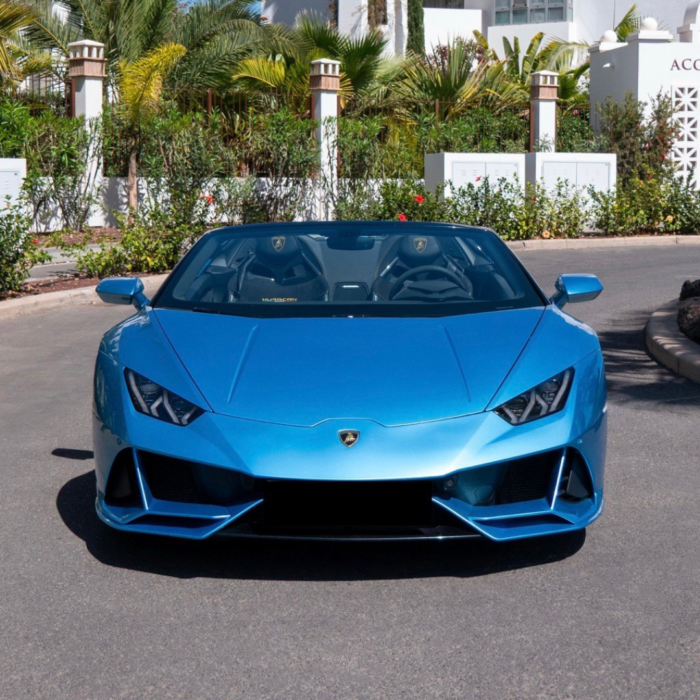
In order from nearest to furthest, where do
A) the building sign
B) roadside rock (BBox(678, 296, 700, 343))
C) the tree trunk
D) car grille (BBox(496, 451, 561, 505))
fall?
1. car grille (BBox(496, 451, 561, 505))
2. roadside rock (BBox(678, 296, 700, 343))
3. the tree trunk
4. the building sign

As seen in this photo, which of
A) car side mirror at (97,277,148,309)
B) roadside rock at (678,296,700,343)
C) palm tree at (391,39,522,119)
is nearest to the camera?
car side mirror at (97,277,148,309)

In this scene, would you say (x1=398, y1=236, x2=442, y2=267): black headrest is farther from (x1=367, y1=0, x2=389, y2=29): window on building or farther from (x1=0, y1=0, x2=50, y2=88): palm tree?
(x1=367, y1=0, x2=389, y2=29): window on building

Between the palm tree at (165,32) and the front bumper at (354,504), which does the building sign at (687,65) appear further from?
the front bumper at (354,504)

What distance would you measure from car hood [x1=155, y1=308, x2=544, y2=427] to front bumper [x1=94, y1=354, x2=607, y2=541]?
8cm

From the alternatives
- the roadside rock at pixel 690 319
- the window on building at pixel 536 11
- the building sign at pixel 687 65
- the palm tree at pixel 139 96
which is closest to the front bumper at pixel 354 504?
the roadside rock at pixel 690 319

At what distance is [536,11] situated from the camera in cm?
4419

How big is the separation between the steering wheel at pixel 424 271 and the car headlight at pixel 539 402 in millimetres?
1196

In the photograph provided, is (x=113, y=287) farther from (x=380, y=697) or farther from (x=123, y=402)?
(x=380, y=697)

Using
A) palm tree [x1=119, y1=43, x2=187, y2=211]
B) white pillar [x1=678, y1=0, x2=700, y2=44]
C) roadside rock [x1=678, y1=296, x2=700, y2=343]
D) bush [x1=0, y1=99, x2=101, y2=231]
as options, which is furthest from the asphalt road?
white pillar [x1=678, y1=0, x2=700, y2=44]

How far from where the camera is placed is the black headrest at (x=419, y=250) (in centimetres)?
549

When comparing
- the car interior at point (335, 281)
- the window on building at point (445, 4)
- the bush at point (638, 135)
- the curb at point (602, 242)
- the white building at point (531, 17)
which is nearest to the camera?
the car interior at point (335, 281)

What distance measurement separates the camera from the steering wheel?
529 cm

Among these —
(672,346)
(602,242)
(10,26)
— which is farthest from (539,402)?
(10,26)

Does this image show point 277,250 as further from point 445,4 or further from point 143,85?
point 445,4
